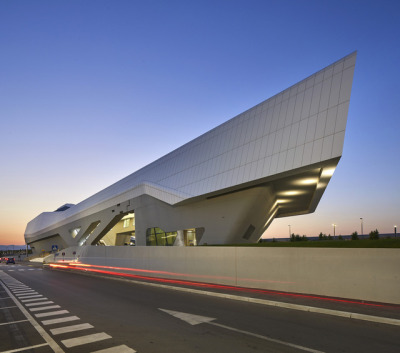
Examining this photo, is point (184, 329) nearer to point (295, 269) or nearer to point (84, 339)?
point (84, 339)

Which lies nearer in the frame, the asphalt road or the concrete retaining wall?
the asphalt road

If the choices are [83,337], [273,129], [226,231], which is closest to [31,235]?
[226,231]

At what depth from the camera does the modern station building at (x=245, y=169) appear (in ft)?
58.6

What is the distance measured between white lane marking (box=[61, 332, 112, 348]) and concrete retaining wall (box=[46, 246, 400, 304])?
7.79 m

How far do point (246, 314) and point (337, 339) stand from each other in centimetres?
304

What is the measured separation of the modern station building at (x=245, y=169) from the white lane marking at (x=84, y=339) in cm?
1406

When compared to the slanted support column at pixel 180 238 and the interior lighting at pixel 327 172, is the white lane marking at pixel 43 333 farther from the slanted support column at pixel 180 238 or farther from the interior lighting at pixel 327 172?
the slanted support column at pixel 180 238

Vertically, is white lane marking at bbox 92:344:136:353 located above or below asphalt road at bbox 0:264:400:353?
above

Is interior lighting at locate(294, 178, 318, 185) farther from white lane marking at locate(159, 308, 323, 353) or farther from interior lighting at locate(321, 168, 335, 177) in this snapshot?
white lane marking at locate(159, 308, 323, 353)

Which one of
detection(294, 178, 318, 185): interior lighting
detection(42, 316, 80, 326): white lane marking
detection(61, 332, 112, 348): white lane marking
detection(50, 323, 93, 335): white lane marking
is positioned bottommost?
detection(42, 316, 80, 326): white lane marking

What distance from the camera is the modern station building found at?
58.6 ft

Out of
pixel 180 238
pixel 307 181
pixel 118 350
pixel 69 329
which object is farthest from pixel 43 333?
pixel 180 238

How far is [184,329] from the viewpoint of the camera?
24.3 ft

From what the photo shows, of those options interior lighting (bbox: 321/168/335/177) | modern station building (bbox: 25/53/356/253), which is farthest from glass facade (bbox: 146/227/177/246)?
interior lighting (bbox: 321/168/335/177)
